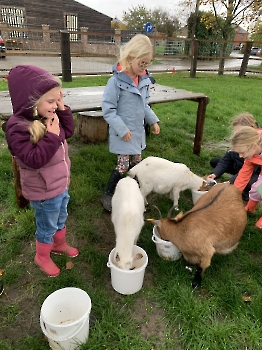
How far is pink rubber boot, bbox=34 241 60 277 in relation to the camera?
2.64 metres

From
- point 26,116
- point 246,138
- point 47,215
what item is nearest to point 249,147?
point 246,138

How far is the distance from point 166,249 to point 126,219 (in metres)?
0.51

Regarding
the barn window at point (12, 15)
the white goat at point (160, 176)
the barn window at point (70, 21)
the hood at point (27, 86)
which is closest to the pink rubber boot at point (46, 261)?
the hood at point (27, 86)

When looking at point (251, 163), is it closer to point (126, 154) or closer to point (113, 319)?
point (126, 154)

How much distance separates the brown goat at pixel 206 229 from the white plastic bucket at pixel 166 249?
0.05 m

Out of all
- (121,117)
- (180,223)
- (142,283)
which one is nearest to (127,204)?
(180,223)

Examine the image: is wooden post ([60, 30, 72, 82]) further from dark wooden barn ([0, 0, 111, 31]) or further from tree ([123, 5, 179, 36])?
tree ([123, 5, 179, 36])

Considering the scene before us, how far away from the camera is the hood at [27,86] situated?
1936 millimetres

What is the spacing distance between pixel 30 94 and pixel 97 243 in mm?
1828

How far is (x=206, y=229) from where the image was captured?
8.53ft

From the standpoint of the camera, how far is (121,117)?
354cm

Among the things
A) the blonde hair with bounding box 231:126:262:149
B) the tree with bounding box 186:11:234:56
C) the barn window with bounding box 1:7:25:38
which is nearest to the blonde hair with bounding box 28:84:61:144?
the blonde hair with bounding box 231:126:262:149


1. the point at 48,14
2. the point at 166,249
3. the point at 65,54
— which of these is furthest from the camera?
the point at 48,14

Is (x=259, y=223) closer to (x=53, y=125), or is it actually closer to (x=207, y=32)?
(x=53, y=125)
